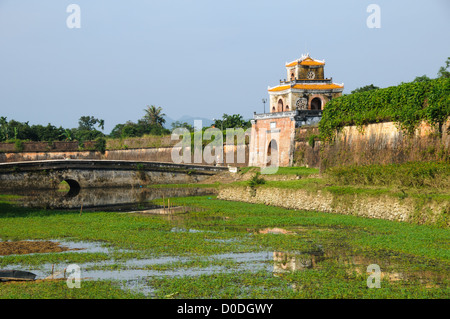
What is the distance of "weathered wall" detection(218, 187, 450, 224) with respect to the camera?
23.8m

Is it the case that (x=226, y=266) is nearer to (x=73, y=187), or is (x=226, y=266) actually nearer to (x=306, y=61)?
(x=73, y=187)

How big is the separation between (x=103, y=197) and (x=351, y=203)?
87.1 ft

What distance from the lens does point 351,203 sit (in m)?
29.5

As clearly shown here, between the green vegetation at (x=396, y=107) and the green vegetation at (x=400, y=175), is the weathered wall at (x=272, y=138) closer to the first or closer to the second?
the green vegetation at (x=396, y=107)

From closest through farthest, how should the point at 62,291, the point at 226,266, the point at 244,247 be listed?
the point at 62,291
the point at 226,266
the point at 244,247

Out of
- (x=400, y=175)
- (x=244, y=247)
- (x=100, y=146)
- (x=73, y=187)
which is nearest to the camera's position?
(x=244, y=247)

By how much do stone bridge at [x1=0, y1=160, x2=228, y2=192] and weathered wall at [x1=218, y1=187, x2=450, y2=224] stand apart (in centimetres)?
1889

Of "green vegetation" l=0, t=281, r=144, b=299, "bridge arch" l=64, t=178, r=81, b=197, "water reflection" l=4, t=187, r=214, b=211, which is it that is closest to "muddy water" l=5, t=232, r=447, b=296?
"green vegetation" l=0, t=281, r=144, b=299

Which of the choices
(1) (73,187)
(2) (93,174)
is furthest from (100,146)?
(2) (93,174)

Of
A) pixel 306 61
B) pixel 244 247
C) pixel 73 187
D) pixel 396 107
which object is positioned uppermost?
pixel 306 61

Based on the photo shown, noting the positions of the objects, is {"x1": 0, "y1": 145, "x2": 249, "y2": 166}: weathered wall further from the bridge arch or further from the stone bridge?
the bridge arch

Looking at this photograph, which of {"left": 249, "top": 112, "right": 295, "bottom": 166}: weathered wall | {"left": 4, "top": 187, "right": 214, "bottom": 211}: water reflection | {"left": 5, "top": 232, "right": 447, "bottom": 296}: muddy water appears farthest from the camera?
{"left": 249, "top": 112, "right": 295, "bottom": 166}: weathered wall

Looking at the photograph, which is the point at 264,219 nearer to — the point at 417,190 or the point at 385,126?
the point at 417,190

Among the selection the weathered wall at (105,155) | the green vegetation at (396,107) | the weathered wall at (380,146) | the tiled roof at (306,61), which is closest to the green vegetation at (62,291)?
the weathered wall at (380,146)
